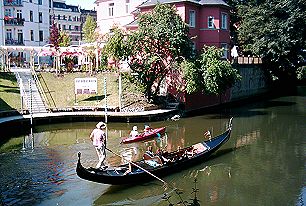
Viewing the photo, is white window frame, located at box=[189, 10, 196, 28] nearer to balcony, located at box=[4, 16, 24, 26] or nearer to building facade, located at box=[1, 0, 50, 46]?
building facade, located at box=[1, 0, 50, 46]

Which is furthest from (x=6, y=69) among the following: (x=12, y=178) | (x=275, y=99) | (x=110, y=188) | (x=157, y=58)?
(x=275, y=99)

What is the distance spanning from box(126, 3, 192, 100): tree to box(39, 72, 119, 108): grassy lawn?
11.8ft

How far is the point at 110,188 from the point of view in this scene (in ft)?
50.8

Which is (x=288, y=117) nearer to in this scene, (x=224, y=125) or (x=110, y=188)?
(x=224, y=125)

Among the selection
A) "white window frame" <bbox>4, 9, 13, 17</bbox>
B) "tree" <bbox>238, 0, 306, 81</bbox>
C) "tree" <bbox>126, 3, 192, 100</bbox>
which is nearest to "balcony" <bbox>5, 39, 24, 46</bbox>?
"white window frame" <bbox>4, 9, 13, 17</bbox>

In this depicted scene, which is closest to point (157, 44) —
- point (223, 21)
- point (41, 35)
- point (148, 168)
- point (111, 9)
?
point (223, 21)

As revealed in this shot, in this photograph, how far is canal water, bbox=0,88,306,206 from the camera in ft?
48.6

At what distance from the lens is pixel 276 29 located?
43969 millimetres

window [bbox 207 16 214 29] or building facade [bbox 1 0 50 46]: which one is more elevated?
building facade [bbox 1 0 50 46]

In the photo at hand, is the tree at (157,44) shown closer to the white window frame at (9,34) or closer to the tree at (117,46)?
the tree at (117,46)

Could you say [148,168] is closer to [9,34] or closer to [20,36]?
[9,34]

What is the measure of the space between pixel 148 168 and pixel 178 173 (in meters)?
2.11

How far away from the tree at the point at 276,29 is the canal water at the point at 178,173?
15.9 metres

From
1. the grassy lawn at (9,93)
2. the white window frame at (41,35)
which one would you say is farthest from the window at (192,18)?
the white window frame at (41,35)
